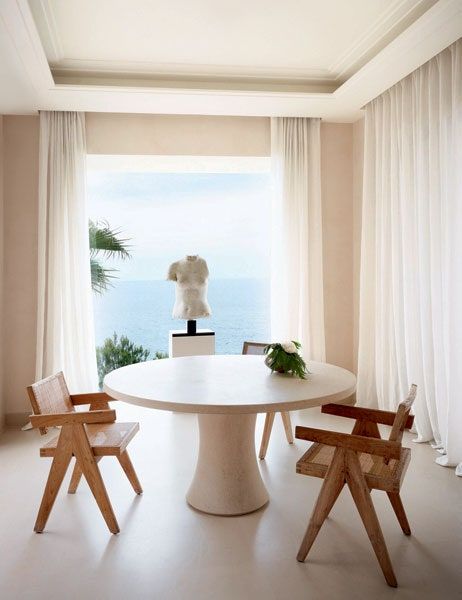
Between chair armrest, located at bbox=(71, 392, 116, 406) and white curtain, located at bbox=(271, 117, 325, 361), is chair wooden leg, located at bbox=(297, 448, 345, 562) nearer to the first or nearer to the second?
chair armrest, located at bbox=(71, 392, 116, 406)

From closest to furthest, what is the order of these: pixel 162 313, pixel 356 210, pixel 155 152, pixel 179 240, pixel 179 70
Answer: pixel 179 70, pixel 155 152, pixel 356 210, pixel 179 240, pixel 162 313

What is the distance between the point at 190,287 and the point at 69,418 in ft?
7.52

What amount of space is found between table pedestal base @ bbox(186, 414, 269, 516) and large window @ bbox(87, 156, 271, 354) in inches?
529

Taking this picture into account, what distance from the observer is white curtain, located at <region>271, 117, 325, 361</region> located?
481 cm

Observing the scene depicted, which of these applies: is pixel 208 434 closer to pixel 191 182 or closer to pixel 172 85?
pixel 172 85

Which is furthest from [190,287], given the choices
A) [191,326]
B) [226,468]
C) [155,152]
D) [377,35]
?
[377,35]

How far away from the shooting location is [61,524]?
8.40ft

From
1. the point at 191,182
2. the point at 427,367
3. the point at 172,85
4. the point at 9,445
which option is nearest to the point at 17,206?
the point at 172,85

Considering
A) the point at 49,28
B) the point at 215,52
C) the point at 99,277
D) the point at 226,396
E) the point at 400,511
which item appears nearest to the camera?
the point at 226,396

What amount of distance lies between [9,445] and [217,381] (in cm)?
228

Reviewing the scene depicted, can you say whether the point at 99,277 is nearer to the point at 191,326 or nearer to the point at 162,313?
the point at 191,326

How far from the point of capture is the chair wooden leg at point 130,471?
9.20 feet

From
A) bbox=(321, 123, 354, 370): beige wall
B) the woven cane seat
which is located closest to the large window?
bbox=(321, 123, 354, 370): beige wall

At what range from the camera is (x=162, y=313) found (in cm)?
2164
